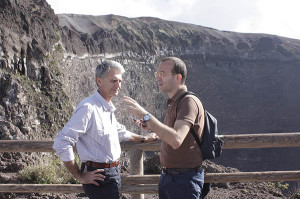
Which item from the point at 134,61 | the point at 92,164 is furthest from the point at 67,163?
the point at 134,61

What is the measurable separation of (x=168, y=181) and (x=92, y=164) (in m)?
0.67

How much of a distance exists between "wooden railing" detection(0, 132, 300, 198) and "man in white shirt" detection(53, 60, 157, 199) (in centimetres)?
96

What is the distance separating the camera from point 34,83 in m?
17.5

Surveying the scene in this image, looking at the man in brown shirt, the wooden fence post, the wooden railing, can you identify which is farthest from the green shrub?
the man in brown shirt

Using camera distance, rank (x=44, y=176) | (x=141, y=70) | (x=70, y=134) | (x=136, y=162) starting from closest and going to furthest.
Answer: (x=70, y=134) → (x=136, y=162) → (x=44, y=176) → (x=141, y=70)

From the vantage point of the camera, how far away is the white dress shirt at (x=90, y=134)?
9.14 ft

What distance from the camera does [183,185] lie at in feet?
9.30

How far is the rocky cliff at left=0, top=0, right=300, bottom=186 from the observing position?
54.3 ft

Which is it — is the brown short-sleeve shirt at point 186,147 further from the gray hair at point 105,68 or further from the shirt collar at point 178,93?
the gray hair at point 105,68

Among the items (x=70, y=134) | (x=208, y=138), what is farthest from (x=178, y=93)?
(x=70, y=134)

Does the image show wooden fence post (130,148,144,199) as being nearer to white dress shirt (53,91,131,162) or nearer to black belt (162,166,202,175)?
white dress shirt (53,91,131,162)

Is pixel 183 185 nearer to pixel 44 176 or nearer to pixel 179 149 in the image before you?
pixel 179 149

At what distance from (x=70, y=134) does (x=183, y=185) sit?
40.1 inches

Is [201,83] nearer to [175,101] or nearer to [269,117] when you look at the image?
[269,117]
